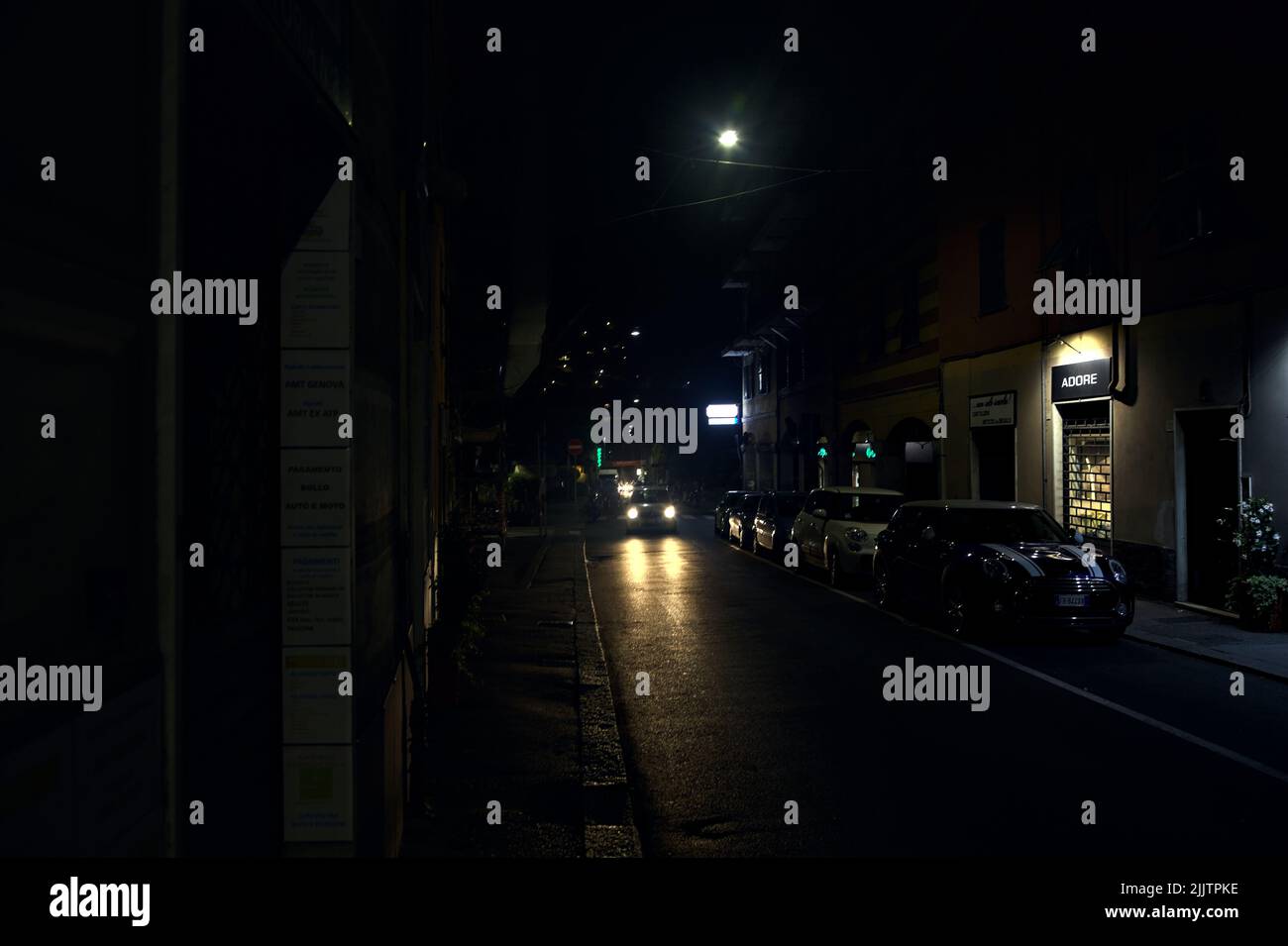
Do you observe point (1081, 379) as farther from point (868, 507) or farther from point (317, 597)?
point (317, 597)

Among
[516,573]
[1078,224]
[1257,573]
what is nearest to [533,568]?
[516,573]

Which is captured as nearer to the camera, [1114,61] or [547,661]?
[547,661]

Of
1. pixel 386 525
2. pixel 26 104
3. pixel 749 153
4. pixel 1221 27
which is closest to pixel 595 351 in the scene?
pixel 749 153

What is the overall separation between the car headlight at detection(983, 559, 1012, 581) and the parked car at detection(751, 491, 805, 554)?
11.1m

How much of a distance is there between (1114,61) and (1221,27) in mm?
2646

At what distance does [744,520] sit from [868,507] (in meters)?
9.23

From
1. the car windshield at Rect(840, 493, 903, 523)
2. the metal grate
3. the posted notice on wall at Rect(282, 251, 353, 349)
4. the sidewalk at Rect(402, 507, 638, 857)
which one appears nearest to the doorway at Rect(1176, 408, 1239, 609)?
the metal grate

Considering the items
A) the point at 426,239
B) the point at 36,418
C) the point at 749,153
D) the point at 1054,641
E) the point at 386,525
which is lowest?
the point at 1054,641

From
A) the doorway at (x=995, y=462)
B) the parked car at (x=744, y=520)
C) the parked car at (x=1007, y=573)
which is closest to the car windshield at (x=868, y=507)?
the doorway at (x=995, y=462)

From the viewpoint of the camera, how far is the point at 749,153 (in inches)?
1193

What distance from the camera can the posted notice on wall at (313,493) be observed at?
3.81m

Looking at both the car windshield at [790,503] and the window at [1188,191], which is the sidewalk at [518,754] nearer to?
the window at [1188,191]

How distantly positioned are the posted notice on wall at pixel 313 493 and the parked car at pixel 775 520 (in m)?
19.4
